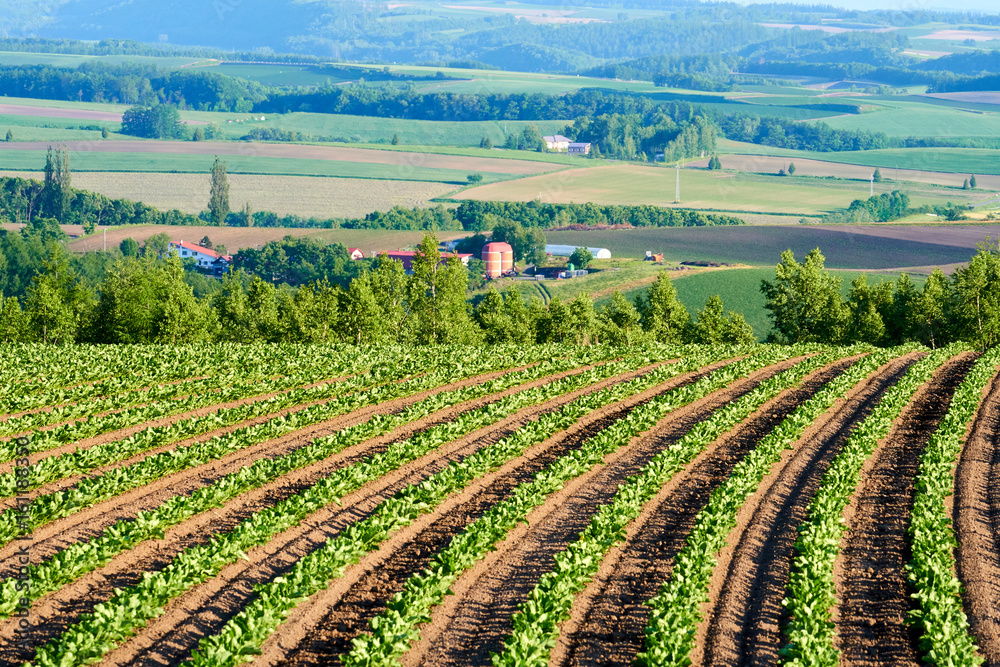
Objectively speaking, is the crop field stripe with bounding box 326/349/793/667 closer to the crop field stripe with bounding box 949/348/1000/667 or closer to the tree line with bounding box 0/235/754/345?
the crop field stripe with bounding box 949/348/1000/667

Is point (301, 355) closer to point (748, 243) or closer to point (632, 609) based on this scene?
point (632, 609)

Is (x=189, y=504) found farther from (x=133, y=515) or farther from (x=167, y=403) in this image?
(x=167, y=403)

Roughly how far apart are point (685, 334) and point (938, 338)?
20467mm

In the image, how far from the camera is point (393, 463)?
99.6ft

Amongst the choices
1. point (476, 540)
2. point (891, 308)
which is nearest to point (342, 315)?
point (891, 308)

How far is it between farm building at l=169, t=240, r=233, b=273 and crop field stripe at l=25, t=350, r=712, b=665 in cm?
14930

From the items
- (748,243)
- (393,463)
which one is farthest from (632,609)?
(748,243)

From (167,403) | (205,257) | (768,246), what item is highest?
(768,246)

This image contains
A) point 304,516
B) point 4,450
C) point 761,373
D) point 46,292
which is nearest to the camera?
point 304,516

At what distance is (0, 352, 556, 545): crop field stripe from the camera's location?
25047 mm

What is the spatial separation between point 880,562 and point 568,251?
149792mm

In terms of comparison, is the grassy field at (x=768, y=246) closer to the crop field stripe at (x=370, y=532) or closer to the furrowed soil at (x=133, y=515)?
the crop field stripe at (x=370, y=532)

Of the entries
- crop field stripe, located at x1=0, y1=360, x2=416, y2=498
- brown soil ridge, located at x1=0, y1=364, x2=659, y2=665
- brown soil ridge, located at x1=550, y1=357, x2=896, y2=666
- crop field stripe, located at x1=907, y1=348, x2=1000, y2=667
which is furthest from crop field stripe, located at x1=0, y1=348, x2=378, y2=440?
crop field stripe, located at x1=907, y1=348, x2=1000, y2=667

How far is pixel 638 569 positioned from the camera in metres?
23.0
